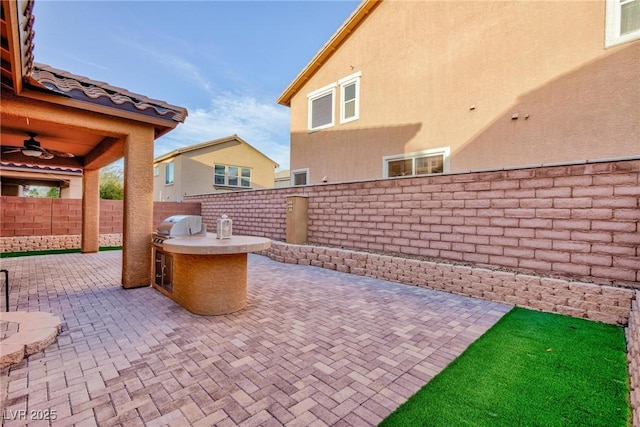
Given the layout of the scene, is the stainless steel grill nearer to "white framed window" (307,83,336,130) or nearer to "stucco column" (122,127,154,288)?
"stucco column" (122,127,154,288)

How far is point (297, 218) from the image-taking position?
819 cm

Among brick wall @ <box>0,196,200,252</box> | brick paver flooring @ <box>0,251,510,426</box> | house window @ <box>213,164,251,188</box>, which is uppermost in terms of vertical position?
house window @ <box>213,164,251,188</box>

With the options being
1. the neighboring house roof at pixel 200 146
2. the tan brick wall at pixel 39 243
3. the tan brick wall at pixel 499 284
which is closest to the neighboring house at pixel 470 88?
the tan brick wall at pixel 499 284

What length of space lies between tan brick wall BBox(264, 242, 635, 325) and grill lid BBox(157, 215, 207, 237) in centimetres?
337

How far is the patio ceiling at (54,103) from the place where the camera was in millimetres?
2617

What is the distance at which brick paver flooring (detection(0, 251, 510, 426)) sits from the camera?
6.72 feet

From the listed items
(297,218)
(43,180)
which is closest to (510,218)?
(297,218)

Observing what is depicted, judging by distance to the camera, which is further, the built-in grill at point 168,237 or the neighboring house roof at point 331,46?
the neighboring house roof at point 331,46

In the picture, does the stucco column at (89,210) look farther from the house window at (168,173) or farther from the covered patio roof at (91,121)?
the house window at (168,173)

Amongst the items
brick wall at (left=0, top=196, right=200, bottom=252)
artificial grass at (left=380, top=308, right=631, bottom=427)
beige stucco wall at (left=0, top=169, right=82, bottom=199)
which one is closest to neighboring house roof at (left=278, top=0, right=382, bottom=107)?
brick wall at (left=0, top=196, right=200, bottom=252)

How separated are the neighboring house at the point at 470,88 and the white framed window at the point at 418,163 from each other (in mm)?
29

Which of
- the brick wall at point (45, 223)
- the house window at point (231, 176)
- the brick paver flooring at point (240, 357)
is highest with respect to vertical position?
the house window at point (231, 176)

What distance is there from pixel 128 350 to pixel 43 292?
11.3 feet

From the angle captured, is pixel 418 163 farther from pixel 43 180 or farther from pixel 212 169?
pixel 43 180
